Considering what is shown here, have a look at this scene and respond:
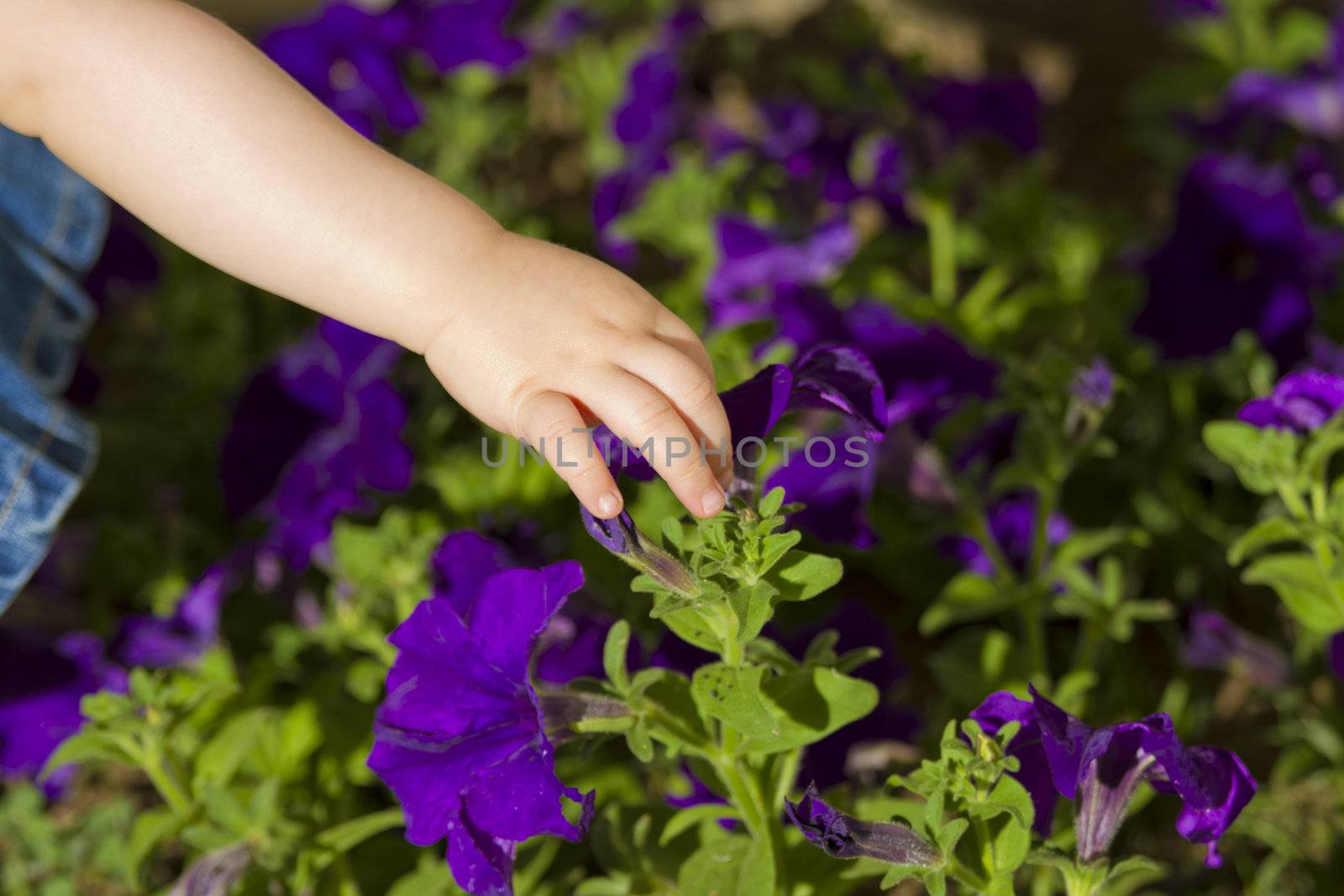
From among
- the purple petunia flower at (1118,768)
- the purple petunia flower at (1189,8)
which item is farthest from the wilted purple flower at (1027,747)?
the purple petunia flower at (1189,8)

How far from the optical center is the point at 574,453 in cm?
103

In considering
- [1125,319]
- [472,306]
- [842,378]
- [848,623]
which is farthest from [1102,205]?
[472,306]

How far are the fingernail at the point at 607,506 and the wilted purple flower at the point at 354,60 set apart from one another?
126cm

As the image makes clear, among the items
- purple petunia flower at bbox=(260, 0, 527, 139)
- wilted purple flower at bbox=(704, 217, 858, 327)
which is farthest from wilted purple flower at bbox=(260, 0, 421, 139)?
wilted purple flower at bbox=(704, 217, 858, 327)

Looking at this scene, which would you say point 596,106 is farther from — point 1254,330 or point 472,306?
point 472,306

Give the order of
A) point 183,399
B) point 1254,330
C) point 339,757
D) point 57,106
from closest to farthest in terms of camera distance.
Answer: point 57,106, point 339,757, point 1254,330, point 183,399

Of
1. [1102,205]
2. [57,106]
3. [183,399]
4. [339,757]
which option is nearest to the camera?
[57,106]

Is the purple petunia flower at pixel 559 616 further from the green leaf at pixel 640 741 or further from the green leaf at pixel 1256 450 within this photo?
the green leaf at pixel 1256 450

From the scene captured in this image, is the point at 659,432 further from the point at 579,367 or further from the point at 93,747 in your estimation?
the point at 93,747

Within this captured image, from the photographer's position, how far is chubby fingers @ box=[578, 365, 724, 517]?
1029mm

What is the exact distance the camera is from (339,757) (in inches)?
57.1

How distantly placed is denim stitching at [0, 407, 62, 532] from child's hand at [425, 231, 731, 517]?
1.81 feet

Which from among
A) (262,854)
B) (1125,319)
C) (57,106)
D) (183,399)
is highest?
(57,106)

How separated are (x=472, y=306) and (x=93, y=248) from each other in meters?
0.94
